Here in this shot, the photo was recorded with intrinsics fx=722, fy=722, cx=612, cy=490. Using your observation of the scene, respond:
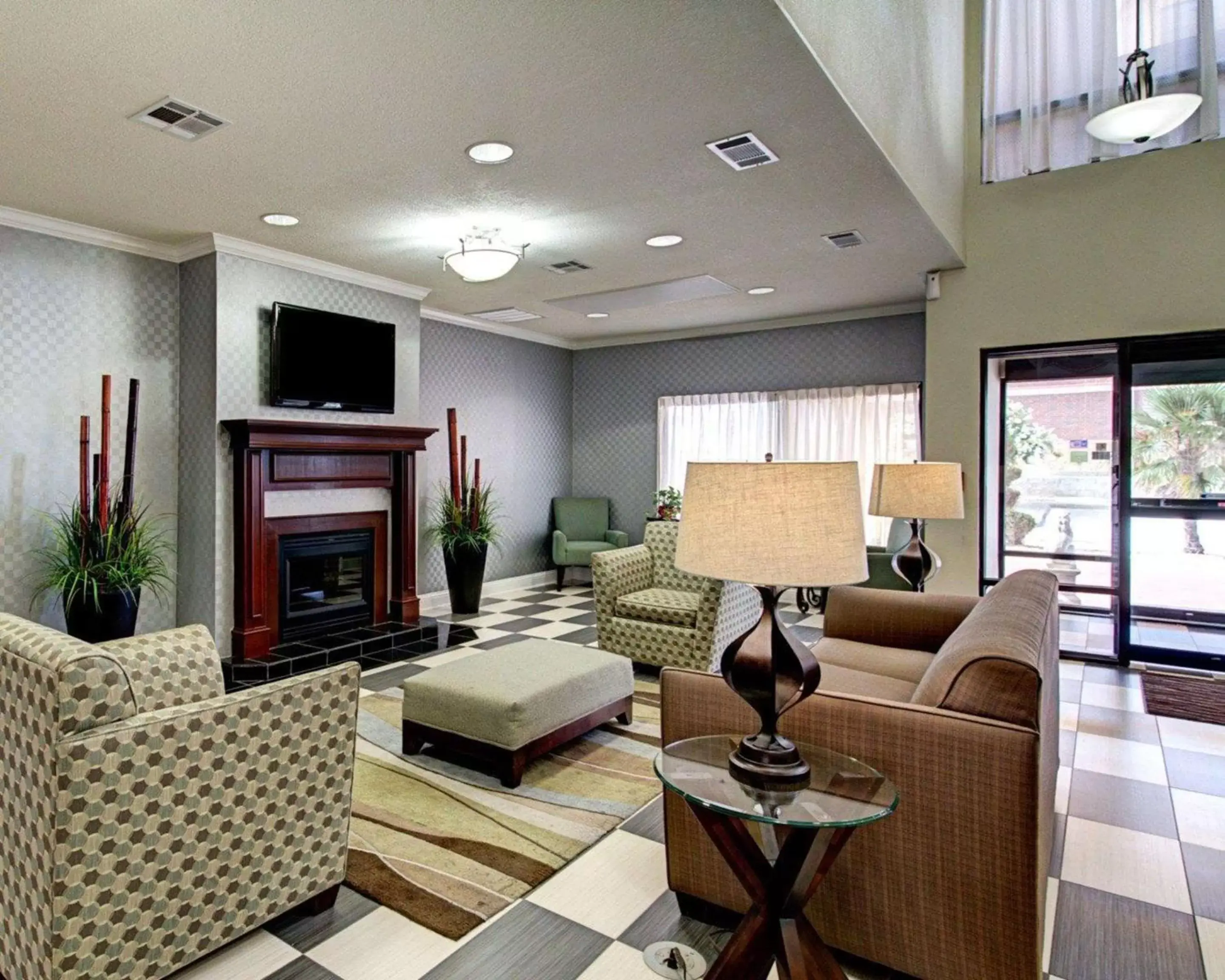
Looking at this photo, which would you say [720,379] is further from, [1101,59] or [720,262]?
[1101,59]

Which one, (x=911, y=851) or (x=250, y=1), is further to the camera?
(x=250, y=1)

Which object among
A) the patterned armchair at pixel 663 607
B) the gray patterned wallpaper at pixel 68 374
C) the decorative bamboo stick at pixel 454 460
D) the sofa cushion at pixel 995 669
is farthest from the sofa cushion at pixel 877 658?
the gray patterned wallpaper at pixel 68 374

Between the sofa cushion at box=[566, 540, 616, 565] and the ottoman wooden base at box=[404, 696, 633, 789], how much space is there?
159 inches

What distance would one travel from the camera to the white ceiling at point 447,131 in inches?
90.2

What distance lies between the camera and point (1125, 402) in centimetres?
477

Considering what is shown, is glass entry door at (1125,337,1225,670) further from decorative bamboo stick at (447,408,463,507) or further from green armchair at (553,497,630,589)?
decorative bamboo stick at (447,408,463,507)

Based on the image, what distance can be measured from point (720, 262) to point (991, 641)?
12.3ft

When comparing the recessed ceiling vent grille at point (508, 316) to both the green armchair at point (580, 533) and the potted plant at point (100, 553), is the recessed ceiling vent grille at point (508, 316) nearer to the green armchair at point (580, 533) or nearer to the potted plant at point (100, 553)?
the green armchair at point (580, 533)

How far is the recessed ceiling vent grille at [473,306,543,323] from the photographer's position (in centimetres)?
651

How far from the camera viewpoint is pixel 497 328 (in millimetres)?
7176

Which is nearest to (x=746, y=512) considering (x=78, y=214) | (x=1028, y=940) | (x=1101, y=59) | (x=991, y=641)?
(x=991, y=641)

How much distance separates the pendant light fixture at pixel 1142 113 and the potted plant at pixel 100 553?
583 cm

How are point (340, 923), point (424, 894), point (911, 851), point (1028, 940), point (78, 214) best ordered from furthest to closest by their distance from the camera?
point (78, 214) → point (424, 894) → point (340, 923) → point (911, 851) → point (1028, 940)

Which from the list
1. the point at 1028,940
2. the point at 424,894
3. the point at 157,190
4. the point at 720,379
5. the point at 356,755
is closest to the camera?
the point at 1028,940
